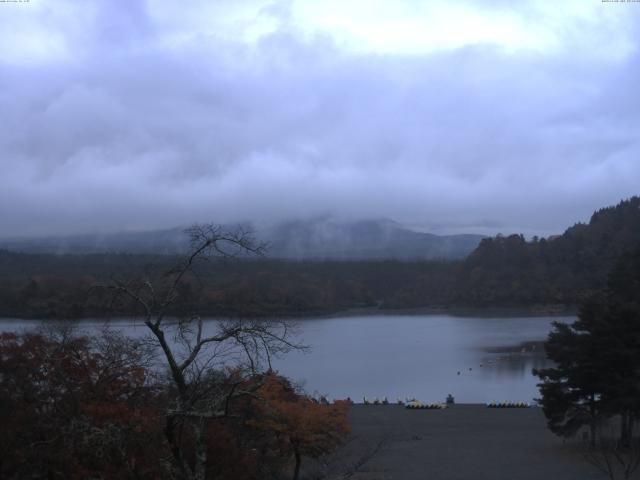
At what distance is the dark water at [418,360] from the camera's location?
24.2m

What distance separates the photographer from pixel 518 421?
1739cm

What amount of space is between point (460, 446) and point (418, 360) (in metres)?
18.6

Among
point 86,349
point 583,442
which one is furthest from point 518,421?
point 86,349

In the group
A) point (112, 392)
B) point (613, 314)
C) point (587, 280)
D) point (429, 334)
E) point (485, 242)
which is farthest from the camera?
point (485, 242)

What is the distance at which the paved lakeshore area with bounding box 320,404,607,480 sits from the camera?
11516mm

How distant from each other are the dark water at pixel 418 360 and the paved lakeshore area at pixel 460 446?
8.82ft

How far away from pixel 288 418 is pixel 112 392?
2490 mm

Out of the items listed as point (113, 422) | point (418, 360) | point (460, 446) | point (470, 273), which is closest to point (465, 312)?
point (470, 273)

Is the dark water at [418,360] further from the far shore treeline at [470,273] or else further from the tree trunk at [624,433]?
the far shore treeline at [470,273]

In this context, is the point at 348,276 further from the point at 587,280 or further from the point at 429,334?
the point at 429,334

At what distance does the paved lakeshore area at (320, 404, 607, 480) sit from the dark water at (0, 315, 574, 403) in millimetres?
2690

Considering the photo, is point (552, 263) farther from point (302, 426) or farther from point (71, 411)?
point (71, 411)

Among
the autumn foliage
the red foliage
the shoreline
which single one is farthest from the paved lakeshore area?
the shoreline

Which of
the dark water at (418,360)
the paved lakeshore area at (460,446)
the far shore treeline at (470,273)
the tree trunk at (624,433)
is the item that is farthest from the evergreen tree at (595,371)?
the far shore treeline at (470,273)
